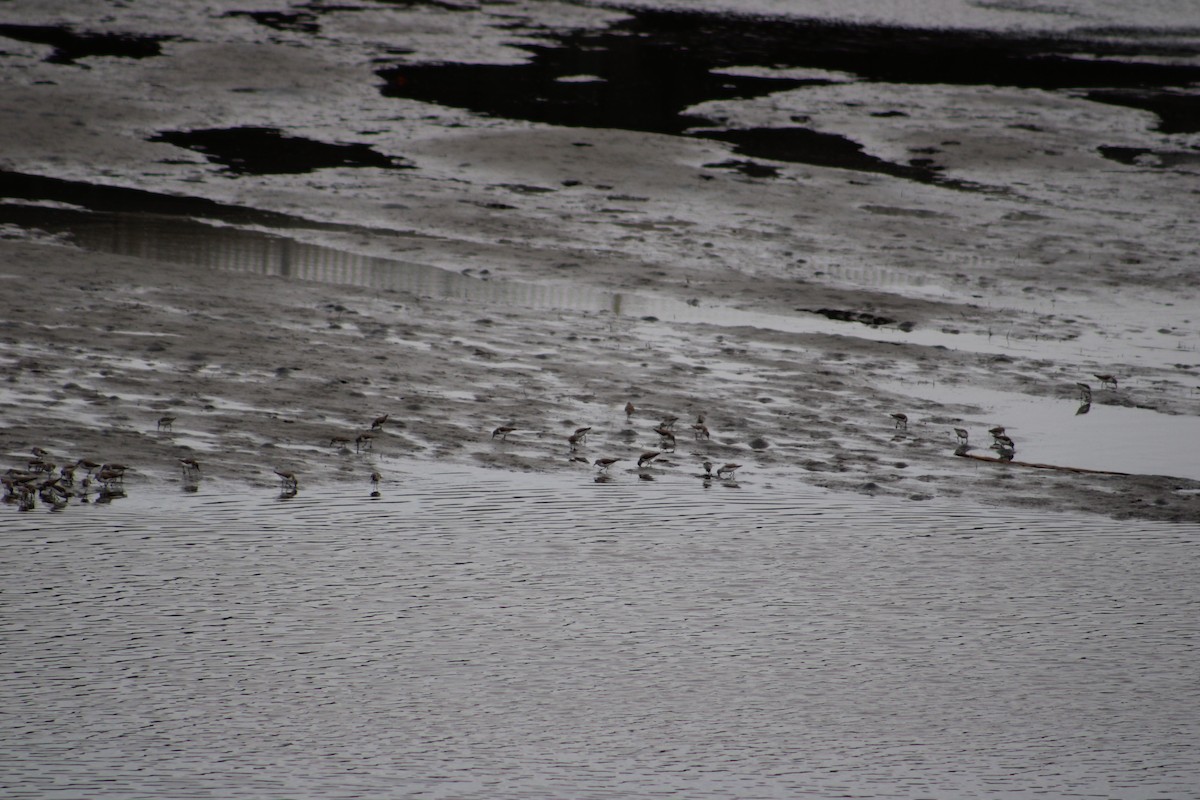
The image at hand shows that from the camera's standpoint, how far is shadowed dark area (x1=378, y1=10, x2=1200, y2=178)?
58.8ft

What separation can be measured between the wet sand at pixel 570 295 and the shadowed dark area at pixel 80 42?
99cm

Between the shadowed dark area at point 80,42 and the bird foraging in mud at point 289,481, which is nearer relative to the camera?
the bird foraging in mud at point 289,481

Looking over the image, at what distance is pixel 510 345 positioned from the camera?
9.93m

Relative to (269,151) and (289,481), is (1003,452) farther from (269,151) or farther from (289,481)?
(269,151)

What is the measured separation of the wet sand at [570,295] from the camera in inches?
320

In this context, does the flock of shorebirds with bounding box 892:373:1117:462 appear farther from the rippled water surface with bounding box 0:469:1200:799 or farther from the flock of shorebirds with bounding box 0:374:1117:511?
the rippled water surface with bounding box 0:469:1200:799

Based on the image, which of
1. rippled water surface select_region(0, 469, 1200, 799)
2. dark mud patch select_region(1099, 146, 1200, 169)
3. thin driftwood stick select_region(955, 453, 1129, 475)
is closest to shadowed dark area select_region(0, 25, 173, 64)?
dark mud patch select_region(1099, 146, 1200, 169)

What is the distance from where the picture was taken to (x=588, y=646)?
229 inches

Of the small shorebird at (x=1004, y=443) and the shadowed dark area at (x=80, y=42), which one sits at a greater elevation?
the shadowed dark area at (x=80, y=42)

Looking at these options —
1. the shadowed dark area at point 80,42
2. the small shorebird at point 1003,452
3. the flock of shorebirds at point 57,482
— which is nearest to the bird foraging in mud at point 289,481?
the flock of shorebirds at point 57,482

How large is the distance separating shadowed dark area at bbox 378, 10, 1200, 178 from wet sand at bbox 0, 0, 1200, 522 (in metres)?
0.77

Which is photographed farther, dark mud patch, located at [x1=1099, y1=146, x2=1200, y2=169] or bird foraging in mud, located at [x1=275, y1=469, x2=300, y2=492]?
dark mud patch, located at [x1=1099, y1=146, x2=1200, y2=169]

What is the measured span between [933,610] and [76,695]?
3.29 m

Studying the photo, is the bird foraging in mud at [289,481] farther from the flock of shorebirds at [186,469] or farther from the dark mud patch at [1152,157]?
the dark mud patch at [1152,157]
